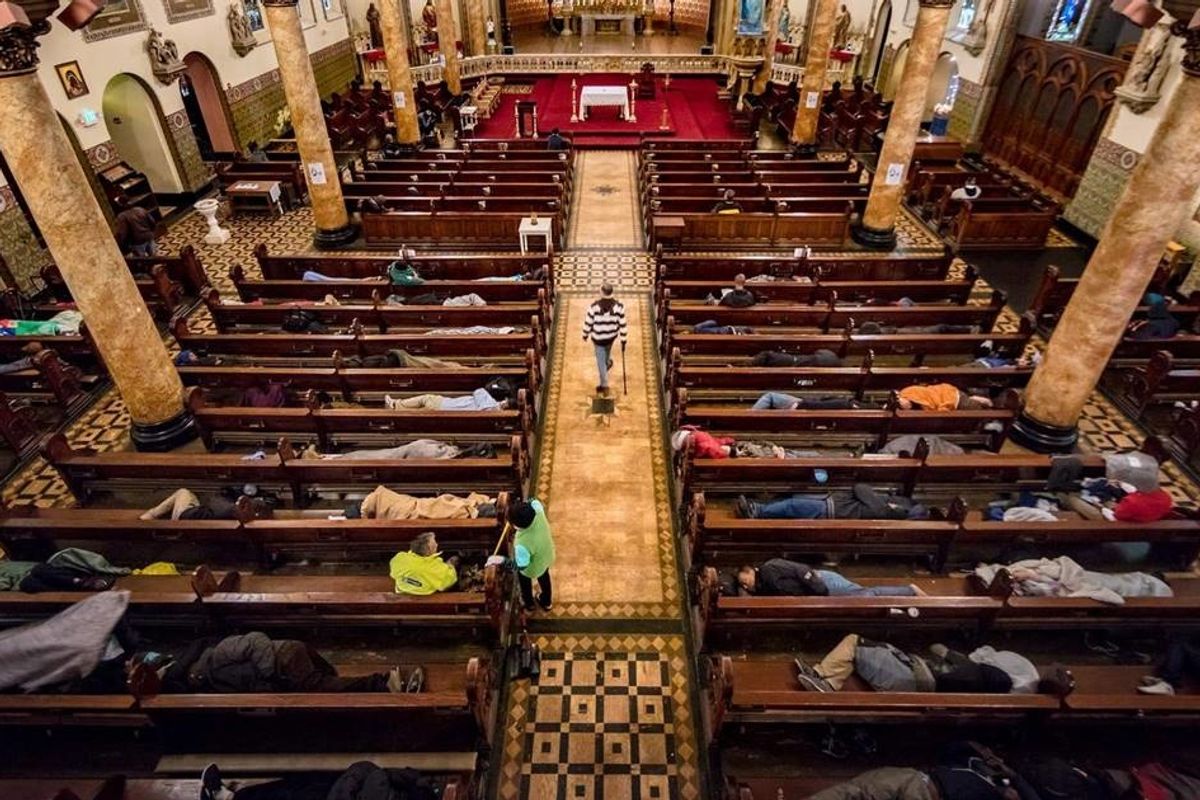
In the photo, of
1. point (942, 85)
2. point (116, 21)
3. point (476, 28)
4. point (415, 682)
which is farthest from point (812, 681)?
point (476, 28)

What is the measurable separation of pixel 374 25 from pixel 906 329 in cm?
2262

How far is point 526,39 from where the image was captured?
1061 inches

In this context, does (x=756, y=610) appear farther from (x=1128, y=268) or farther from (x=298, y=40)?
(x=298, y=40)

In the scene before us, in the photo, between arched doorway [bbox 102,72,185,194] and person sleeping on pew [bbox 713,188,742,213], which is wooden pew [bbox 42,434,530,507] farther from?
arched doorway [bbox 102,72,185,194]

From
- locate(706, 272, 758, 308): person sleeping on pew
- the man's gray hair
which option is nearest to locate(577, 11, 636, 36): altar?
locate(706, 272, 758, 308): person sleeping on pew

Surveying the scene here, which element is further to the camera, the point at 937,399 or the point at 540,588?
the point at 937,399

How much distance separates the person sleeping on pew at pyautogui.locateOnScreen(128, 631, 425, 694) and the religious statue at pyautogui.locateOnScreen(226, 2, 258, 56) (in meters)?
16.3

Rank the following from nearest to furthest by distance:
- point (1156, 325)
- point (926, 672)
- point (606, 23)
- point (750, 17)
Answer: point (926, 672)
point (1156, 325)
point (750, 17)
point (606, 23)

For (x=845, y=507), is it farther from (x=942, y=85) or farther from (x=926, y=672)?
(x=942, y=85)

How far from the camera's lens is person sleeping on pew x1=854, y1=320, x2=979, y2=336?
8180 mm

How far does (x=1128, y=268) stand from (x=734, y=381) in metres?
3.72

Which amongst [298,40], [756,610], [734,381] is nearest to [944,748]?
[756,610]

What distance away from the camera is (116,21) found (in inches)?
463

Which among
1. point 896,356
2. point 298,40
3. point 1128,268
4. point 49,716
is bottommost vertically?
point 896,356
